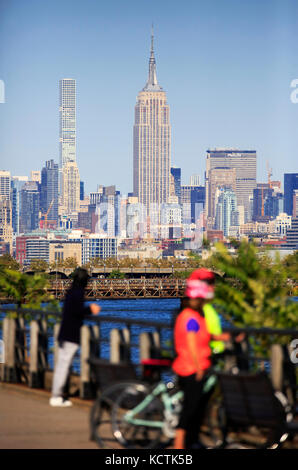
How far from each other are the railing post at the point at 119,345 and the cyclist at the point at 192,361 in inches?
107

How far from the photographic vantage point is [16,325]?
637 inches

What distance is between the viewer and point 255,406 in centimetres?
991

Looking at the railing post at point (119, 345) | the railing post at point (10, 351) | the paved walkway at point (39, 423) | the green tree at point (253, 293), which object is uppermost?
the green tree at point (253, 293)

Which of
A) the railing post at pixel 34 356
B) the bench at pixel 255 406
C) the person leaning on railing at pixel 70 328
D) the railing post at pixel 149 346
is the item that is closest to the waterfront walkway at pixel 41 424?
the railing post at pixel 34 356

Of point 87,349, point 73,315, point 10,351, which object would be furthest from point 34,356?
point 73,315

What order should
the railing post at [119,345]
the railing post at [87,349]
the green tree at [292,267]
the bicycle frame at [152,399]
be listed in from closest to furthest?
the bicycle frame at [152,399], the railing post at [119,345], the railing post at [87,349], the green tree at [292,267]

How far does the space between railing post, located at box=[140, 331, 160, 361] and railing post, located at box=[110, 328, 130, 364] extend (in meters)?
0.45

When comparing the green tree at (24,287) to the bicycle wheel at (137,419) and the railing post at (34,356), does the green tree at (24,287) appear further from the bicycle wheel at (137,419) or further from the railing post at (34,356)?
the bicycle wheel at (137,419)

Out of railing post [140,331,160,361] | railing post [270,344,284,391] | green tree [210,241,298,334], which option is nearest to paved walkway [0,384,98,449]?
railing post [140,331,160,361]

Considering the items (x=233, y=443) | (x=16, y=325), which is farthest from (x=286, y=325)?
(x=16, y=325)

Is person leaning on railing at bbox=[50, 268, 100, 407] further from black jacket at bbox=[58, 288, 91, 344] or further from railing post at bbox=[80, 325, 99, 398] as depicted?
railing post at bbox=[80, 325, 99, 398]

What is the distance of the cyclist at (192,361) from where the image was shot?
1005cm
